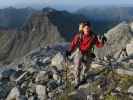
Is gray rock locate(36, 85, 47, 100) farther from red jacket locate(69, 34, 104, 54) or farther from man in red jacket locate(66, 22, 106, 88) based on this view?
red jacket locate(69, 34, 104, 54)

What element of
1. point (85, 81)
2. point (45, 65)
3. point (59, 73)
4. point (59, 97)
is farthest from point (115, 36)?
point (59, 97)

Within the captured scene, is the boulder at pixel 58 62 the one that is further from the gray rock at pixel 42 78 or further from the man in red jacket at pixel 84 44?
the man in red jacket at pixel 84 44

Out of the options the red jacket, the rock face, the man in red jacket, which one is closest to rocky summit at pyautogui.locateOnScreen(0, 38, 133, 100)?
the man in red jacket

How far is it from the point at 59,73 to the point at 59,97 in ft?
15.6

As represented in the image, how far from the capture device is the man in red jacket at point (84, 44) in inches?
754

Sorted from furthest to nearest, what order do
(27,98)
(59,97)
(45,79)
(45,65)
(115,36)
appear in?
(115,36)
(45,65)
(45,79)
(27,98)
(59,97)

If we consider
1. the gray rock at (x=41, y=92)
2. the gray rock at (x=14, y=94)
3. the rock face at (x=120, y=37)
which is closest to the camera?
the gray rock at (x=41, y=92)

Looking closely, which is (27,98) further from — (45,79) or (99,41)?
(99,41)

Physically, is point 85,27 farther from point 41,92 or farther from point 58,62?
point 58,62

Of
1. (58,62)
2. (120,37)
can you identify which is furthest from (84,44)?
(120,37)

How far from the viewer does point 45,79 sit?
23188 mm

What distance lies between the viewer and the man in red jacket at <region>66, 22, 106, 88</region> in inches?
754

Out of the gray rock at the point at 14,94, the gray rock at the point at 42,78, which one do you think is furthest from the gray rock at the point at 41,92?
the gray rock at the point at 42,78

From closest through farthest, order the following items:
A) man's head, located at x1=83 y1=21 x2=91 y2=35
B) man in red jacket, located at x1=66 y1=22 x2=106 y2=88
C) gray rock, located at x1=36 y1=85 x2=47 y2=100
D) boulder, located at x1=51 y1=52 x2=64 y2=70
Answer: man's head, located at x1=83 y1=21 x2=91 y2=35 → man in red jacket, located at x1=66 y1=22 x2=106 y2=88 → gray rock, located at x1=36 y1=85 x2=47 y2=100 → boulder, located at x1=51 y1=52 x2=64 y2=70
